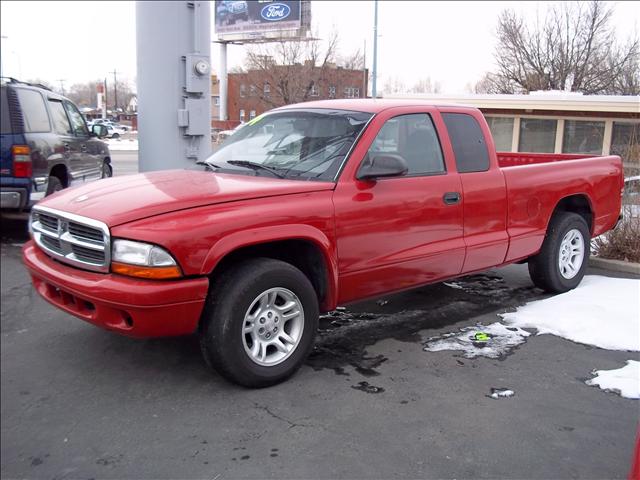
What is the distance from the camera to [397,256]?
14.8ft

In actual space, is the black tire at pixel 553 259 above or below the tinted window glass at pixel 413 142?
below

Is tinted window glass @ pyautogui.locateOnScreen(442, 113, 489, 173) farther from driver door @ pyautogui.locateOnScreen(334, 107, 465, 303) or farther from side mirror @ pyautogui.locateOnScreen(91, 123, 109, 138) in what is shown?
side mirror @ pyautogui.locateOnScreen(91, 123, 109, 138)

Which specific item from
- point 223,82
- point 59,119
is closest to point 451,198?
point 59,119

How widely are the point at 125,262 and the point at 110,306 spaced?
264mm

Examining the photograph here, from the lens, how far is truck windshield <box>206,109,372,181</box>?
14.3ft

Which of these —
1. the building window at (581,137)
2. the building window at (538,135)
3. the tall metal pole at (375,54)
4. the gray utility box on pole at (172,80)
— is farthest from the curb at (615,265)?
the building window at (538,135)

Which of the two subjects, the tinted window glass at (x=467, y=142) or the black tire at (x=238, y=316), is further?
the tinted window glass at (x=467, y=142)

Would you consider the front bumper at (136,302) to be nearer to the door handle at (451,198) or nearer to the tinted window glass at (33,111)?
the door handle at (451,198)

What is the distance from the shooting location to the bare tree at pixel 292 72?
1598 cm

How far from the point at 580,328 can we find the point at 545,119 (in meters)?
14.9

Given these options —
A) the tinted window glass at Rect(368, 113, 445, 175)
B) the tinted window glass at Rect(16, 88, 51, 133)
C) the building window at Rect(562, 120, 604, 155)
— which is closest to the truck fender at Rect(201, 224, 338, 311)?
the tinted window glass at Rect(368, 113, 445, 175)

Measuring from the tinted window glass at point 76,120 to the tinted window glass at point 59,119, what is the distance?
212 millimetres

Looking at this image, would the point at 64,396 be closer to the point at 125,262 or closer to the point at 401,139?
the point at 125,262

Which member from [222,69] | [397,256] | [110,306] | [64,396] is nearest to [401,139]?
[397,256]
